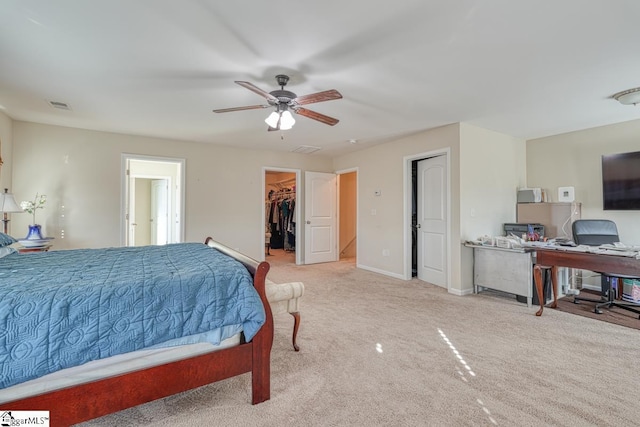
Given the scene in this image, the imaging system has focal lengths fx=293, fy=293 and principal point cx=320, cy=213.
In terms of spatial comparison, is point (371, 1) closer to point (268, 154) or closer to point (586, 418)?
point (586, 418)

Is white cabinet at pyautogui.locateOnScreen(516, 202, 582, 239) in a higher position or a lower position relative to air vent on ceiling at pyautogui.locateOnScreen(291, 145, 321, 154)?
lower

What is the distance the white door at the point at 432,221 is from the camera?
175 inches

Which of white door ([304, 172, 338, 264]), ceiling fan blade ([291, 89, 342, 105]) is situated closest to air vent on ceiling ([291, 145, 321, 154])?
white door ([304, 172, 338, 264])

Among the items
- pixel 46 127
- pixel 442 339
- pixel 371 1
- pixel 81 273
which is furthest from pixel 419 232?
pixel 46 127

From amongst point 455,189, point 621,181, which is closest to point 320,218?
point 455,189

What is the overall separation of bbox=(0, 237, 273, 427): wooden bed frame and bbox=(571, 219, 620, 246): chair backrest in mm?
3973

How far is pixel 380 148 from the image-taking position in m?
5.37

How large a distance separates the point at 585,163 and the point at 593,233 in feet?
4.43

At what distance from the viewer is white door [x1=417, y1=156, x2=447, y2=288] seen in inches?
175

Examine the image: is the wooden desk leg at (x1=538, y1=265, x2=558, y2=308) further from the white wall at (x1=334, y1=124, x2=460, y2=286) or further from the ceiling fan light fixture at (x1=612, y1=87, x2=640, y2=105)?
the ceiling fan light fixture at (x1=612, y1=87, x2=640, y2=105)

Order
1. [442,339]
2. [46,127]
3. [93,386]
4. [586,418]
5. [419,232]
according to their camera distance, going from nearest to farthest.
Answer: [93,386] → [586,418] → [442,339] → [46,127] → [419,232]

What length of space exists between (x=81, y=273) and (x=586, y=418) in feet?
9.86

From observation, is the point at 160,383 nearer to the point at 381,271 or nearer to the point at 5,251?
the point at 5,251

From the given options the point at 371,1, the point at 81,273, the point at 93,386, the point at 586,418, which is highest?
the point at 371,1
